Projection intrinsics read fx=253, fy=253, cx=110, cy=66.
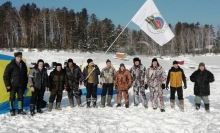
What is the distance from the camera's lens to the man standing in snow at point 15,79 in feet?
22.5

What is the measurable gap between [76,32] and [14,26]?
12662 millimetres

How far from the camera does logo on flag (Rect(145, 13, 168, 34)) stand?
8.66 m

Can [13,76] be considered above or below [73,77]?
above

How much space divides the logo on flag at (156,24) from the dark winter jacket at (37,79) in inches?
153

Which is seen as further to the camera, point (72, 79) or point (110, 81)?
point (110, 81)

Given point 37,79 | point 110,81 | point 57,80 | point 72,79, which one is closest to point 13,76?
point 37,79

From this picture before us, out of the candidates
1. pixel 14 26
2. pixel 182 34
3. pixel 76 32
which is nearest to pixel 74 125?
pixel 76 32

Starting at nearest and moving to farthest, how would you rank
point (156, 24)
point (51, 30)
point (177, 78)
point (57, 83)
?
point (57, 83) → point (177, 78) → point (156, 24) → point (51, 30)

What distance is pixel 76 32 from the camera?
51.3m

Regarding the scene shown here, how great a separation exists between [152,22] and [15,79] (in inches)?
189

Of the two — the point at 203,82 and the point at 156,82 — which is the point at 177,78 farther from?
the point at 203,82

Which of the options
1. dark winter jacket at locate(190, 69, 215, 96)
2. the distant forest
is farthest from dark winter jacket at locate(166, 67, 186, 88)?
the distant forest

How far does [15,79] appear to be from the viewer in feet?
22.7

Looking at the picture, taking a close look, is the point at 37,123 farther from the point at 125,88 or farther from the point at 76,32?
the point at 76,32
